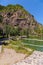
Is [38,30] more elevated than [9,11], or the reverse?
[9,11]

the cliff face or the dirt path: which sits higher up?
the cliff face

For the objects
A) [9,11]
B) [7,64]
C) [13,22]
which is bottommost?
[7,64]

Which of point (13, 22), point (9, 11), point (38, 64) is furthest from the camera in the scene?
point (9, 11)

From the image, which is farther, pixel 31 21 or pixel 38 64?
pixel 31 21

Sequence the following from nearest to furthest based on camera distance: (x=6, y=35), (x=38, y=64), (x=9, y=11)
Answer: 1. (x=38, y=64)
2. (x=6, y=35)
3. (x=9, y=11)

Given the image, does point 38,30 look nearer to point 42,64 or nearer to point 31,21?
point 31,21

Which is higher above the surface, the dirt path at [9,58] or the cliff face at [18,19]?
the cliff face at [18,19]

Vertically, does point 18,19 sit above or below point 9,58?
above

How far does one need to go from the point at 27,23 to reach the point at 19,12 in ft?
54.8

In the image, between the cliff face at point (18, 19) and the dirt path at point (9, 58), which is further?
the cliff face at point (18, 19)

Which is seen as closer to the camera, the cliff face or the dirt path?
the dirt path

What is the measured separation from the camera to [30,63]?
21984 millimetres

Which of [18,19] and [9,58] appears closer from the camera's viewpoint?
[9,58]

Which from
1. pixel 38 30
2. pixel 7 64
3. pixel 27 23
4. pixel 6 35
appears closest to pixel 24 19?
pixel 27 23
